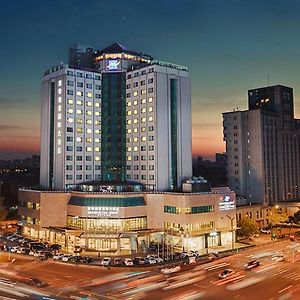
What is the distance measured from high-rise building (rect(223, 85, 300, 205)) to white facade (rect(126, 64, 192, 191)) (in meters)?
35.6

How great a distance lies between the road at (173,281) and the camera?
5300 centimetres

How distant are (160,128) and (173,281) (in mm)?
50349

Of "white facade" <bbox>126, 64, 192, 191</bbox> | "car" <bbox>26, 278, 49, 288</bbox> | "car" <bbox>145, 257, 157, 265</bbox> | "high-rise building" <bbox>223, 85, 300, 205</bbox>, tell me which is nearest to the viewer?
"car" <bbox>26, 278, 49, 288</bbox>

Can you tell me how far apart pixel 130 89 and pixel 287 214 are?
65.2 m

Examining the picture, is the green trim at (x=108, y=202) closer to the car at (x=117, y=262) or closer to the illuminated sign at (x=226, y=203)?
the car at (x=117, y=262)

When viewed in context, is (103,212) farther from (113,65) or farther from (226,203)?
(113,65)

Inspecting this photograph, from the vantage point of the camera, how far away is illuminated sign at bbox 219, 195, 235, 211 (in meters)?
94.5

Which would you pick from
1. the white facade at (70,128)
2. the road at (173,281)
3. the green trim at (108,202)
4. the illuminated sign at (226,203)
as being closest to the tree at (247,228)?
the illuminated sign at (226,203)

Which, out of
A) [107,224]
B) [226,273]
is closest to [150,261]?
[226,273]

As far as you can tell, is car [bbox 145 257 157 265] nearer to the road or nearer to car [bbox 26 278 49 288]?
the road

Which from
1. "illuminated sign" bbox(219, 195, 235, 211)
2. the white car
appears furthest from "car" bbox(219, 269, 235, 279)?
"illuminated sign" bbox(219, 195, 235, 211)

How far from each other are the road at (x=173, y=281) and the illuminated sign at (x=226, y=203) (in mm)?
19722

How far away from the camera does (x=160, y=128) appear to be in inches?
4035

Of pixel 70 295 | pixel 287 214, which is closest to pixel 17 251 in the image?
pixel 70 295
